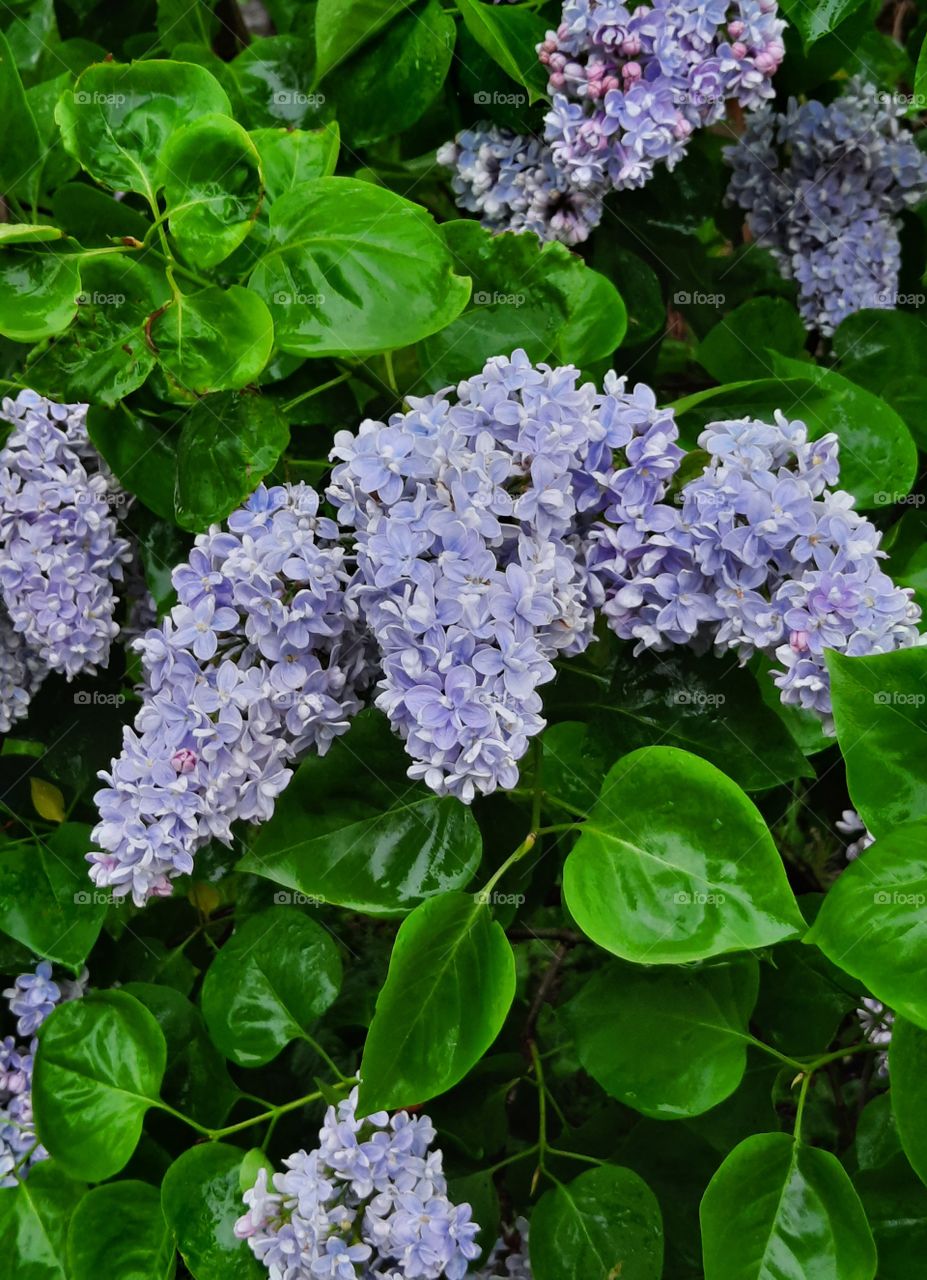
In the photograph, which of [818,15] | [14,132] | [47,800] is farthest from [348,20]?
[47,800]

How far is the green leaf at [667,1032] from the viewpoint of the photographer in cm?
100

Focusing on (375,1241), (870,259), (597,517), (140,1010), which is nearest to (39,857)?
(140,1010)

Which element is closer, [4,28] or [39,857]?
[39,857]

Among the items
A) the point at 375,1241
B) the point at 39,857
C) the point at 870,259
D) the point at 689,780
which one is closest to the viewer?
the point at 689,780

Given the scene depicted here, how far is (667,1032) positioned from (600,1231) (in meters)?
0.20

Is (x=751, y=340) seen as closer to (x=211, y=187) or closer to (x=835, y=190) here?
(x=835, y=190)

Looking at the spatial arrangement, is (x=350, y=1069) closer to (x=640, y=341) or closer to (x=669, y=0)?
(x=640, y=341)

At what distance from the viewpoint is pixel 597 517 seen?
93 centimetres

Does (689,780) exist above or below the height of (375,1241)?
above

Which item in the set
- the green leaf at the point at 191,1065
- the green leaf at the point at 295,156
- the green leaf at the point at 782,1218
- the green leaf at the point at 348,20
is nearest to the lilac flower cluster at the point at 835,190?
the green leaf at the point at 348,20

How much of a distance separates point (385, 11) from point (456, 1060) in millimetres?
922

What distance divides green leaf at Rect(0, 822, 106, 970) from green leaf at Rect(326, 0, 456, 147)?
2.44ft

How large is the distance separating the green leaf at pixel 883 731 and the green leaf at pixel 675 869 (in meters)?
0.08

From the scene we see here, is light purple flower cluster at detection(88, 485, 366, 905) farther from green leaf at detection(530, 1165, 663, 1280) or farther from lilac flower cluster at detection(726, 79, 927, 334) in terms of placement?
lilac flower cluster at detection(726, 79, 927, 334)
